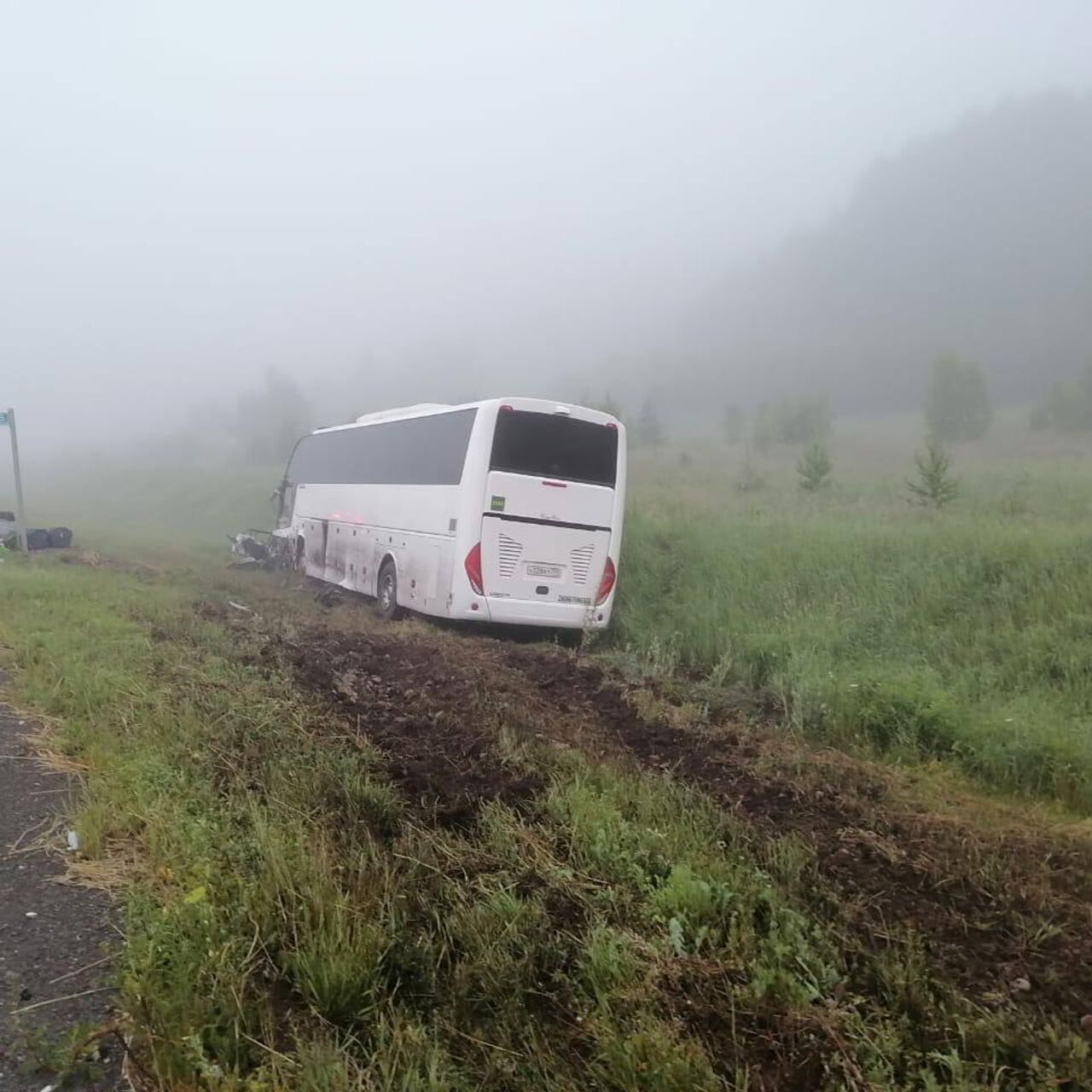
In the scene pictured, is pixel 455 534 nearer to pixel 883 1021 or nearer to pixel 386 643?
pixel 386 643

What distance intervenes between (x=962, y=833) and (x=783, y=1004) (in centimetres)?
227

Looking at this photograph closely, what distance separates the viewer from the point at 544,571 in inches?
449

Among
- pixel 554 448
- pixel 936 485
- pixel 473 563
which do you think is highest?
pixel 554 448

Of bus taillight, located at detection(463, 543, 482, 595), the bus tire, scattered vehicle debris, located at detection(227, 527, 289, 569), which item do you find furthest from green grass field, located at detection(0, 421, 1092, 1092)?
scattered vehicle debris, located at detection(227, 527, 289, 569)

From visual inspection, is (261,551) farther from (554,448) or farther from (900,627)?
(900,627)

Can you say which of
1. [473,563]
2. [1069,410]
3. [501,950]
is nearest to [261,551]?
[473,563]

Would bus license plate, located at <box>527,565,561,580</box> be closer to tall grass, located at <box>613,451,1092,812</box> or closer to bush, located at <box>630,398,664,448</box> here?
tall grass, located at <box>613,451,1092,812</box>

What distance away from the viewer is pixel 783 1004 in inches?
113

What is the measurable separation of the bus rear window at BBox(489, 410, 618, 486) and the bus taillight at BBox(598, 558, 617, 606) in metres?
1.11

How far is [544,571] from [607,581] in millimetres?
904

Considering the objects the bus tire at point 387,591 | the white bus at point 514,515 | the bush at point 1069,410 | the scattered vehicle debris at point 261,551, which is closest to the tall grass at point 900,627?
the white bus at point 514,515

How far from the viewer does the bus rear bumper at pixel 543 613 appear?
36.9ft

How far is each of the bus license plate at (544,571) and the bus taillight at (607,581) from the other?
637 millimetres

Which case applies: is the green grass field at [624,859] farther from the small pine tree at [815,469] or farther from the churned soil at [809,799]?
the small pine tree at [815,469]
